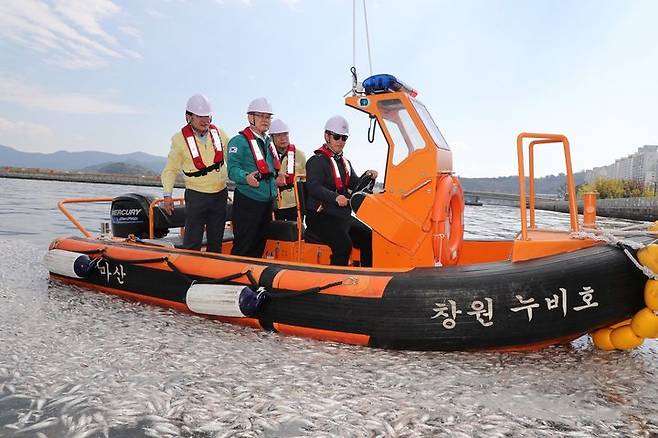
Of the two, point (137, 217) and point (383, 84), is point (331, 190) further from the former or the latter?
point (137, 217)

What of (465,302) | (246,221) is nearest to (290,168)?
(246,221)

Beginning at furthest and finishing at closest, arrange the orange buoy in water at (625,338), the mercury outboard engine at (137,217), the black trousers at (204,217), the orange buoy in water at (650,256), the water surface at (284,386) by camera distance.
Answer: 1. the mercury outboard engine at (137,217)
2. the black trousers at (204,217)
3. the orange buoy in water at (625,338)
4. the orange buoy in water at (650,256)
5. the water surface at (284,386)

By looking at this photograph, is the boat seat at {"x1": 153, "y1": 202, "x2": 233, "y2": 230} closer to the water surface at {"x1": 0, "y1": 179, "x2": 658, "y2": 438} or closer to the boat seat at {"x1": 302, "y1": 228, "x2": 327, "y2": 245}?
the boat seat at {"x1": 302, "y1": 228, "x2": 327, "y2": 245}

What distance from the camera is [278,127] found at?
6.03m

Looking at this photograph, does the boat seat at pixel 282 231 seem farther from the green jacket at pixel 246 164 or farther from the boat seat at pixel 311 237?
the green jacket at pixel 246 164

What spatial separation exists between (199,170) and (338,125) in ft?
4.36

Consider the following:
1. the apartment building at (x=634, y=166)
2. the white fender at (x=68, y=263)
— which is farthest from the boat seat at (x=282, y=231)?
the apartment building at (x=634, y=166)

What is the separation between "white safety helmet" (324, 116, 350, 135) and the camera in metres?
4.37

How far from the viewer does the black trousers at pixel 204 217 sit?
459 cm

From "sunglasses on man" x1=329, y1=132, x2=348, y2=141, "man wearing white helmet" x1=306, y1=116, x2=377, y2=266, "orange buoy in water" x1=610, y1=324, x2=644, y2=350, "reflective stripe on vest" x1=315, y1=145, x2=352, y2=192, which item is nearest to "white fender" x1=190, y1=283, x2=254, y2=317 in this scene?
"man wearing white helmet" x1=306, y1=116, x2=377, y2=266

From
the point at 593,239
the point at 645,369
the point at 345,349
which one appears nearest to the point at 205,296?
the point at 345,349

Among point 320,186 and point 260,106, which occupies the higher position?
point 260,106

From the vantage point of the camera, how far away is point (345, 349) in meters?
3.38

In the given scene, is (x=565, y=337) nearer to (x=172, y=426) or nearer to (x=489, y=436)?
(x=489, y=436)
